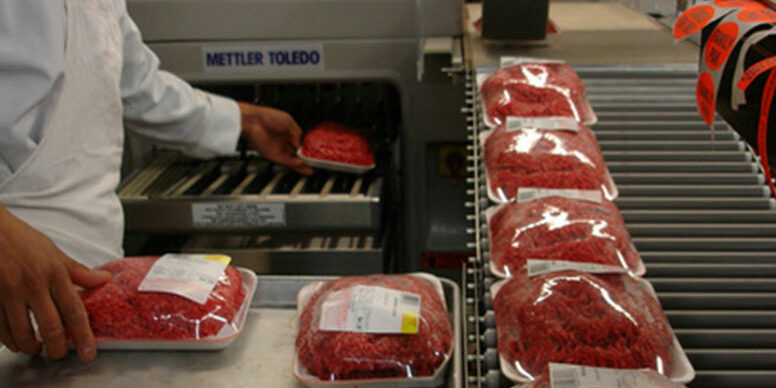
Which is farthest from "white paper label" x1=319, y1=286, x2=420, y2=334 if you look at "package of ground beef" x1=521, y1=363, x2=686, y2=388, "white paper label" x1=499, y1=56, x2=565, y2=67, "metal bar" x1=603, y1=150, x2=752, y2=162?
"white paper label" x1=499, y1=56, x2=565, y2=67

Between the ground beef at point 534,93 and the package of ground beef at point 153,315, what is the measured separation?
28.9 inches

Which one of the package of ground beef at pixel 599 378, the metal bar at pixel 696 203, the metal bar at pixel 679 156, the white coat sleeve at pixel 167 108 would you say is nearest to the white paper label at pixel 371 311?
the package of ground beef at pixel 599 378

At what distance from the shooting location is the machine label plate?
6.74 feet

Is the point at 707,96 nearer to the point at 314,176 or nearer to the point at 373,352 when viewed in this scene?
the point at 373,352

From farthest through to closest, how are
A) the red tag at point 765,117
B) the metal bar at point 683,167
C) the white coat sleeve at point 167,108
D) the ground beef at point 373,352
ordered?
the white coat sleeve at point 167,108 < the metal bar at point 683,167 < the ground beef at point 373,352 < the red tag at point 765,117

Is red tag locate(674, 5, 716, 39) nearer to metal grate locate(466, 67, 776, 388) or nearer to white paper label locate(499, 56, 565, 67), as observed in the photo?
metal grate locate(466, 67, 776, 388)

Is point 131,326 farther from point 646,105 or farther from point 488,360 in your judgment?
point 646,105

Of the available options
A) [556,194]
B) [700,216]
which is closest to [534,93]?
[556,194]

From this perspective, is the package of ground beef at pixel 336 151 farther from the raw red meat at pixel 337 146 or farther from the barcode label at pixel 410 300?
the barcode label at pixel 410 300

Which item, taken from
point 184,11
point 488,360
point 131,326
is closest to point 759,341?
point 488,360

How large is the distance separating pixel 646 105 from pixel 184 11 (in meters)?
1.32

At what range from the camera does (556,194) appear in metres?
1.25

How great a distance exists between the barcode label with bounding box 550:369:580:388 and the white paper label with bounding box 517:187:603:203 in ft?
1.61

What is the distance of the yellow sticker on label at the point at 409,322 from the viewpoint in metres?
1.01
